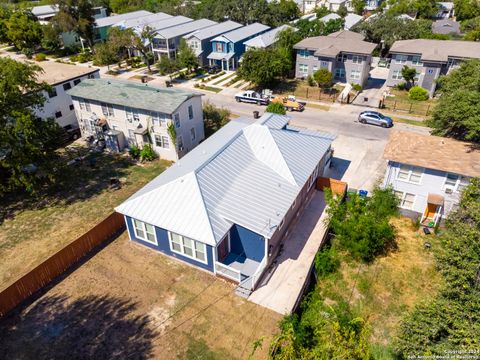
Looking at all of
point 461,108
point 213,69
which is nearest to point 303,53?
point 213,69

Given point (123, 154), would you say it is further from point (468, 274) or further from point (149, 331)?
point (468, 274)

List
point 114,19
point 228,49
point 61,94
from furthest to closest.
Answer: point 114,19 < point 228,49 < point 61,94

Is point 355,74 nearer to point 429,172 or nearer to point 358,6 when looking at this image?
point 429,172

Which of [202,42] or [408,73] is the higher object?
[202,42]

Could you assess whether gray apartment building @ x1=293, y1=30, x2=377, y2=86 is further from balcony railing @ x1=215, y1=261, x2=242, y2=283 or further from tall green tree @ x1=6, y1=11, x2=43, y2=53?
tall green tree @ x1=6, y1=11, x2=43, y2=53

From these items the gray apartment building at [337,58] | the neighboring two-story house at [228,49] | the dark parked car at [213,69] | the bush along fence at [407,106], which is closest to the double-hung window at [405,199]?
the bush along fence at [407,106]

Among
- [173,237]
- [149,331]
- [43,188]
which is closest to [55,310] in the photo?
[149,331]
